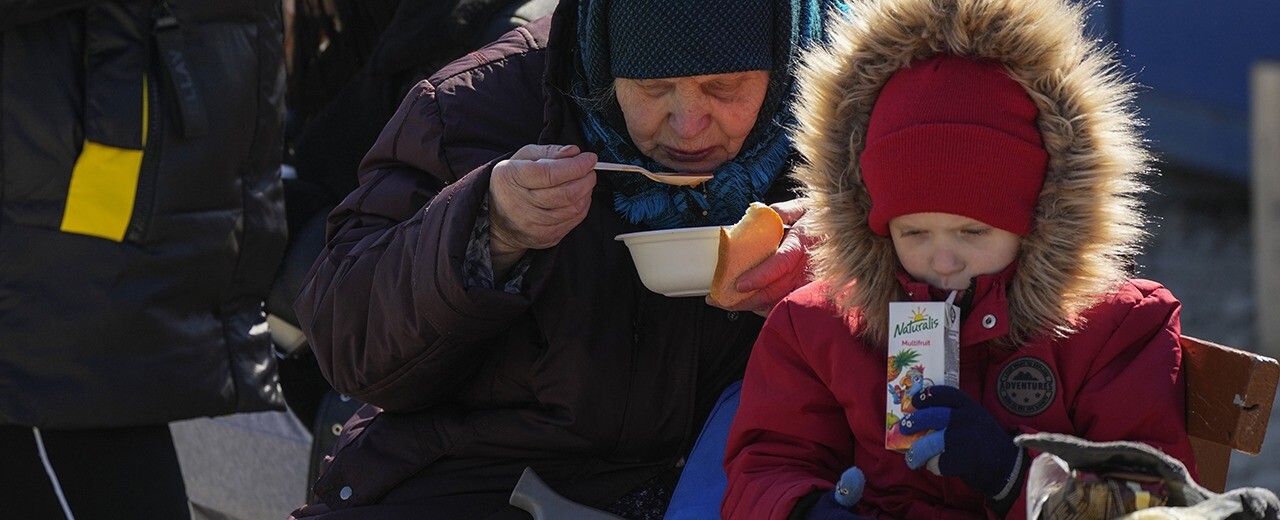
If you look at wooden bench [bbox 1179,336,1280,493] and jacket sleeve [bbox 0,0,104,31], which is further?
jacket sleeve [bbox 0,0,104,31]

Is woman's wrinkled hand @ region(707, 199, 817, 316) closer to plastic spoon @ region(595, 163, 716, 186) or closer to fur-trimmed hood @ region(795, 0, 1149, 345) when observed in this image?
plastic spoon @ region(595, 163, 716, 186)

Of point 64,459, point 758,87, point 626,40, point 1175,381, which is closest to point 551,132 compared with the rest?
point 626,40

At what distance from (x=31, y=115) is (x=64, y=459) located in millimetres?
668

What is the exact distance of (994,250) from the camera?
1.86 m

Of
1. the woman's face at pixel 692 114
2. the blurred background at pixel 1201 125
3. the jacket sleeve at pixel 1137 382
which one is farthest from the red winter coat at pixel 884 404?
the blurred background at pixel 1201 125

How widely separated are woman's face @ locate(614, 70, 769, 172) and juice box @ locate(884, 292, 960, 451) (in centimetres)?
60

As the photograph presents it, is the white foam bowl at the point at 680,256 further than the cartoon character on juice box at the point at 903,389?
Yes

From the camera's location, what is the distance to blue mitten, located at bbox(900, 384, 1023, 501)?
1706mm

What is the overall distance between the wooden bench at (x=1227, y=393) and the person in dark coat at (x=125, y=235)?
6.09 ft

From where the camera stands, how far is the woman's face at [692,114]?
90.4 inches

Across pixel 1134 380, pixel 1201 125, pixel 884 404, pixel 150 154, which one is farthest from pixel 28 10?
pixel 1201 125

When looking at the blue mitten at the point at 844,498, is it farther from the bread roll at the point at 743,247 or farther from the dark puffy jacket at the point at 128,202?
the dark puffy jacket at the point at 128,202

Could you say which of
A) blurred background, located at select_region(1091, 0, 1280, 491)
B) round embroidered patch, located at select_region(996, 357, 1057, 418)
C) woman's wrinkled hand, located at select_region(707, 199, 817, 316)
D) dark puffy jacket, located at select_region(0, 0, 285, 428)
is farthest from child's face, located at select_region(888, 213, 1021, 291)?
blurred background, located at select_region(1091, 0, 1280, 491)

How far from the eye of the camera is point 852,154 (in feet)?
6.40
